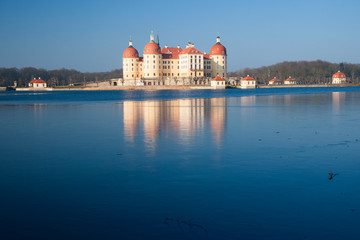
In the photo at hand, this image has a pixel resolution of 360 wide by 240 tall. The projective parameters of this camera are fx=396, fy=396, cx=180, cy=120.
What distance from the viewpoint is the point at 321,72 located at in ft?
592

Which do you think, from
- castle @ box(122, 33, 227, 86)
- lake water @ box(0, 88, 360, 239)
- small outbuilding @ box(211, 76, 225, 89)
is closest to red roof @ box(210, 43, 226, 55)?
castle @ box(122, 33, 227, 86)

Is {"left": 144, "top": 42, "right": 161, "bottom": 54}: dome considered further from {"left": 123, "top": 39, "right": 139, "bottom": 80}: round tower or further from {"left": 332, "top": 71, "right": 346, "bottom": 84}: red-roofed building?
{"left": 332, "top": 71, "right": 346, "bottom": 84}: red-roofed building

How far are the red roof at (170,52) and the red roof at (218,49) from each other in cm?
1137

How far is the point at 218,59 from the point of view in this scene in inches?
4998

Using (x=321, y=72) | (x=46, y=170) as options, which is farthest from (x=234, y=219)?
(x=321, y=72)

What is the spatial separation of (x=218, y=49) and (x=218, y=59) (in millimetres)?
3220

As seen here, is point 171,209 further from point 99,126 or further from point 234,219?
point 99,126

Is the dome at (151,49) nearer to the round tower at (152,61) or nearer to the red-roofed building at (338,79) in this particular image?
the round tower at (152,61)

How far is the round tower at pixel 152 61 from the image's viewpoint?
12231cm

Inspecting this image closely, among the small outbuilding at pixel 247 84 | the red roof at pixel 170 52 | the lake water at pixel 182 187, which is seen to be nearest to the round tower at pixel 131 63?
the red roof at pixel 170 52

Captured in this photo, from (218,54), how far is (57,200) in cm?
12225

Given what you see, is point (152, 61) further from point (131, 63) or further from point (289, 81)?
point (289, 81)

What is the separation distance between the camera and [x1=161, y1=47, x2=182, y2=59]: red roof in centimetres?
12669

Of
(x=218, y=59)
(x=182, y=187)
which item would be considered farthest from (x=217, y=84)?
(x=182, y=187)
